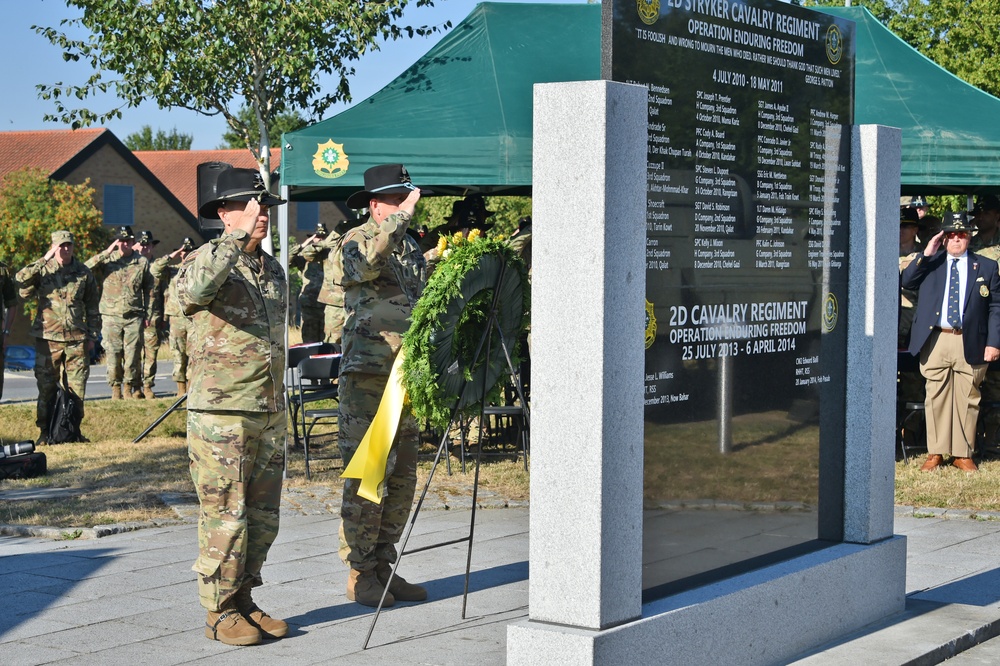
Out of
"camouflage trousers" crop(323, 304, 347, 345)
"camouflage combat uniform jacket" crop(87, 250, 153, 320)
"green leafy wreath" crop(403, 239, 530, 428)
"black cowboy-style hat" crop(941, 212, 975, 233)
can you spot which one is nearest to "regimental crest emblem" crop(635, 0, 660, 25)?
"green leafy wreath" crop(403, 239, 530, 428)

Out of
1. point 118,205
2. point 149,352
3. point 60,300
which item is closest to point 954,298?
point 60,300

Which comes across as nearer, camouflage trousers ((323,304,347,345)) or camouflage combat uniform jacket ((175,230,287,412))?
camouflage combat uniform jacket ((175,230,287,412))

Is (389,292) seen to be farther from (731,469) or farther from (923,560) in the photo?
(923,560)

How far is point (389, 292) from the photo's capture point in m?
6.87

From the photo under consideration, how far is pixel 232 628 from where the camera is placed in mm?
5992

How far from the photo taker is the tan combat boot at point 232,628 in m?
5.98

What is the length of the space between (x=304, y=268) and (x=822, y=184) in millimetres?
15047

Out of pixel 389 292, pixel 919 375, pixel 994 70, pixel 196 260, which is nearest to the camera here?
pixel 196 260

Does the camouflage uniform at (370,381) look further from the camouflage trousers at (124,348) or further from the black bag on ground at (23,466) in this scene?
the camouflage trousers at (124,348)

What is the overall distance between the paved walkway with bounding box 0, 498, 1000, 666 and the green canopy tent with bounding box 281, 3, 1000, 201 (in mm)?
3052

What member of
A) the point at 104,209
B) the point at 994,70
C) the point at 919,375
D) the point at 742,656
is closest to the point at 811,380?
the point at 742,656

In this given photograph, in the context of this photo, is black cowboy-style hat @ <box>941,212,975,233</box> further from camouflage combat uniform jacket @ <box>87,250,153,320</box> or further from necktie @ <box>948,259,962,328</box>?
camouflage combat uniform jacket @ <box>87,250,153,320</box>

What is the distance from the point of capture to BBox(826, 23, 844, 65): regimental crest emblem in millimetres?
6473

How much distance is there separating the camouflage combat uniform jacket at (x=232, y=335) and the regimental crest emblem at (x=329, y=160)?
4178mm
